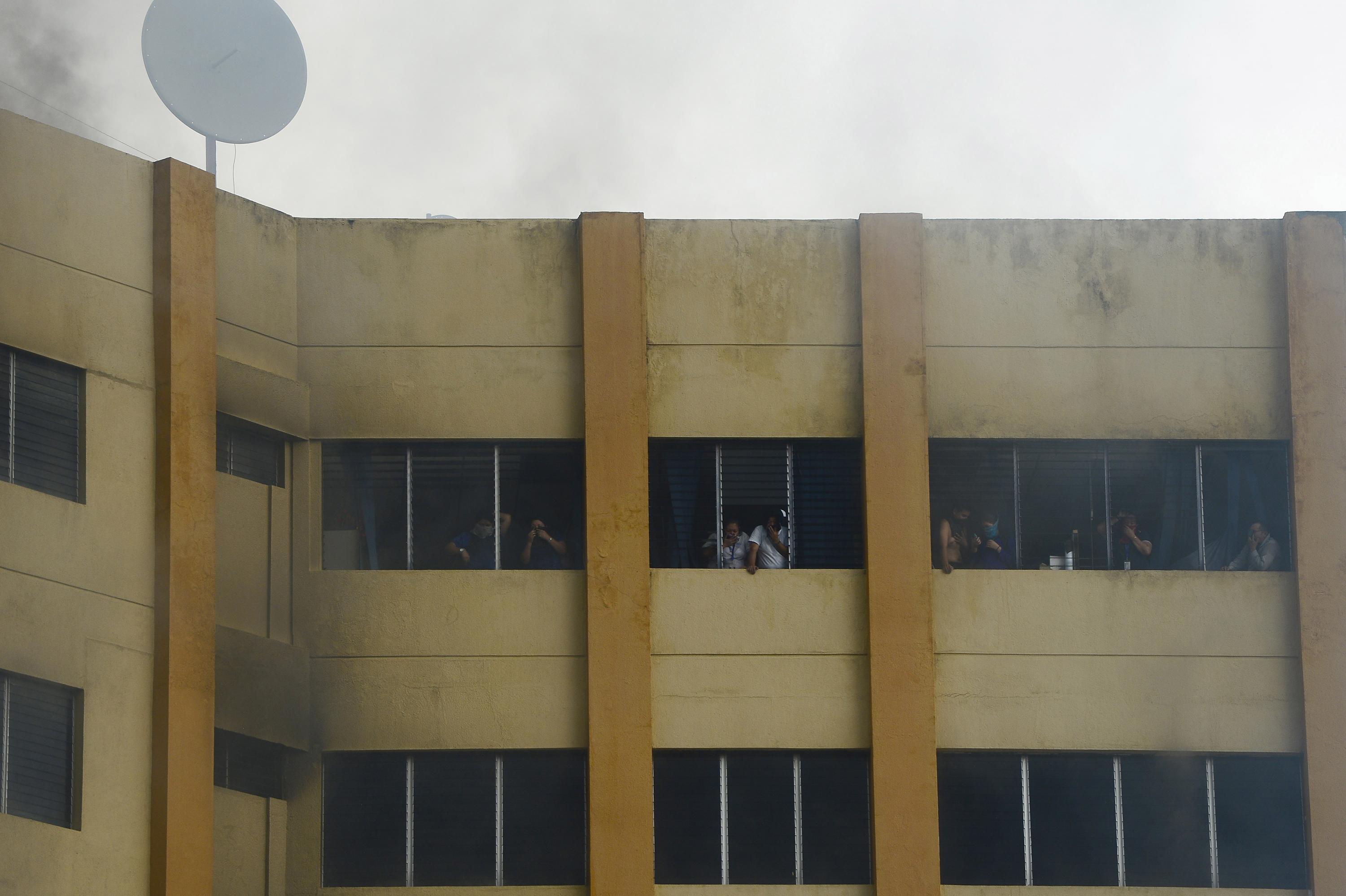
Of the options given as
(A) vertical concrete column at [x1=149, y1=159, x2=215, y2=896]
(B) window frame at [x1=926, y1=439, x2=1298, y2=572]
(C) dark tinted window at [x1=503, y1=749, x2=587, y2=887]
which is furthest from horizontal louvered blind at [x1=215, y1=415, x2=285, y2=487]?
(B) window frame at [x1=926, y1=439, x2=1298, y2=572]

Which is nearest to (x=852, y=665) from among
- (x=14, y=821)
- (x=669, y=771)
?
(x=669, y=771)

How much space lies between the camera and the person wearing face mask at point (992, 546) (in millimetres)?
12664

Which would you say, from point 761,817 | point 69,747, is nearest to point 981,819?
point 761,817

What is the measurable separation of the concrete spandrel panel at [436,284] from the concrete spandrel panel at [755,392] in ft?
3.52

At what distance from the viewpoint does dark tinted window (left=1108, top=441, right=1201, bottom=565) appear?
12766 millimetres

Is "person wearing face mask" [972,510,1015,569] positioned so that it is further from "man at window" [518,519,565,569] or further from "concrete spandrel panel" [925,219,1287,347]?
"man at window" [518,519,565,569]

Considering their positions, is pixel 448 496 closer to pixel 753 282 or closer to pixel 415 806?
pixel 415 806

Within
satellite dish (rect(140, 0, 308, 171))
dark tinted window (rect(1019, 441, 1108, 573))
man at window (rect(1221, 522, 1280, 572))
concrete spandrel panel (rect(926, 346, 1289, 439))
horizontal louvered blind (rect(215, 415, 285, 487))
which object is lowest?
man at window (rect(1221, 522, 1280, 572))

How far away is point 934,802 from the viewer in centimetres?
1203

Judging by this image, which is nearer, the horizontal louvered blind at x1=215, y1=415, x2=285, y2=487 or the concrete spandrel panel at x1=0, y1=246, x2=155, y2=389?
the concrete spandrel panel at x1=0, y1=246, x2=155, y2=389

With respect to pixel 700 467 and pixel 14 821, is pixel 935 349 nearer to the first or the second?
pixel 700 467

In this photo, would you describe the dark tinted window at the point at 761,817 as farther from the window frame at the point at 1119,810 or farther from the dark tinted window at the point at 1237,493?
the dark tinted window at the point at 1237,493

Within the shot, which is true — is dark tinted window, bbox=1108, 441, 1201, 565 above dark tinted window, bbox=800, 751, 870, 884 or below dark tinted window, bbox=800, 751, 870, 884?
above

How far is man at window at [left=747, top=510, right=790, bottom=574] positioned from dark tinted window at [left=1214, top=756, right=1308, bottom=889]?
4.68 metres
